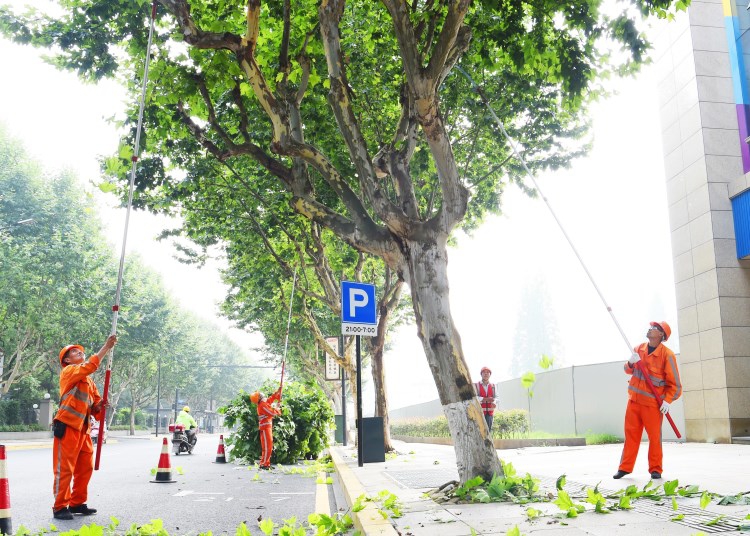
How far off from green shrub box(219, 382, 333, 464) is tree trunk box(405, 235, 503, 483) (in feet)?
29.9

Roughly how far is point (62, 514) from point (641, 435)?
6.41m

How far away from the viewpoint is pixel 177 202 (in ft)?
58.3

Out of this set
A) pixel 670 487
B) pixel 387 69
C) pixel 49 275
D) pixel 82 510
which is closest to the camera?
pixel 670 487

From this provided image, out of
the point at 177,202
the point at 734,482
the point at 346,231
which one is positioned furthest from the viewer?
the point at 177,202

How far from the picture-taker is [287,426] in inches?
636

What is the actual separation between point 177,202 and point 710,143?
1319 cm

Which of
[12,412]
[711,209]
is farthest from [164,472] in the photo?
[12,412]

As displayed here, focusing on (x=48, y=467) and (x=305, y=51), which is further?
(x=48, y=467)

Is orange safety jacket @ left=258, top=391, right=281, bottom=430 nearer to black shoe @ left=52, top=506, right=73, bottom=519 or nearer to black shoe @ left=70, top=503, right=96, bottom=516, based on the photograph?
black shoe @ left=70, top=503, right=96, bottom=516

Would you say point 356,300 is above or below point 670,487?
above

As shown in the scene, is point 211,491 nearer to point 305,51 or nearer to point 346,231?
point 346,231

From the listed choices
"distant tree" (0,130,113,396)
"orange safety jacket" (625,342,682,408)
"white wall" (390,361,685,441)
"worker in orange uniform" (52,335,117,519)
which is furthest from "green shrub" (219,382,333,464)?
"distant tree" (0,130,113,396)

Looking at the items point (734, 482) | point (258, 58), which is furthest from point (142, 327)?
point (734, 482)

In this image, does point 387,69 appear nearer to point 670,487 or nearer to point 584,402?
point 670,487
